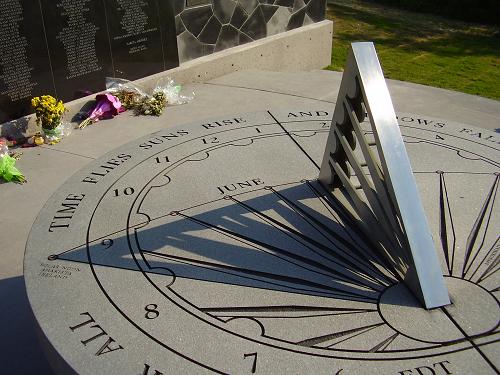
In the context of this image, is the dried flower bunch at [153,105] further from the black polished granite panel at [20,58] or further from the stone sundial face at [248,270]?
the stone sundial face at [248,270]

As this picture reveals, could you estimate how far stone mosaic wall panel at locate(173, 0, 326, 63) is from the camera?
6.92 meters

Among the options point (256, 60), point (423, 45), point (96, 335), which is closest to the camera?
point (96, 335)

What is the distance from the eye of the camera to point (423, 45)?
11.6 meters

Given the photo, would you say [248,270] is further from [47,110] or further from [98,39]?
[98,39]

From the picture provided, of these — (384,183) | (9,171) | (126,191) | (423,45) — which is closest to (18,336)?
(126,191)

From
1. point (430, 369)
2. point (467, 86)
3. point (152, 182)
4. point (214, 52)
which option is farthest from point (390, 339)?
point (467, 86)

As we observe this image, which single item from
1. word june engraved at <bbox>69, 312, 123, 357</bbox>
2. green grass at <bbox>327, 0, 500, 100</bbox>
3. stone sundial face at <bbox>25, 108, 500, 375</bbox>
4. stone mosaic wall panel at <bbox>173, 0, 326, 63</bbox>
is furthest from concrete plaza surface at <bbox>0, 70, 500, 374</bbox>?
green grass at <bbox>327, 0, 500, 100</bbox>

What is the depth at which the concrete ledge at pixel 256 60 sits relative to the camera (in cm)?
576

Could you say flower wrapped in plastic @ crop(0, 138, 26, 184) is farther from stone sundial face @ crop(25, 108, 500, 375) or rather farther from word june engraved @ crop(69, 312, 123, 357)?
word june engraved @ crop(69, 312, 123, 357)

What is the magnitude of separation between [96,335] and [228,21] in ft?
19.3

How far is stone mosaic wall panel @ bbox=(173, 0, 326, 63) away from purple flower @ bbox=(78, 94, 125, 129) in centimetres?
137

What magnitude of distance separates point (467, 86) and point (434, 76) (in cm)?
64

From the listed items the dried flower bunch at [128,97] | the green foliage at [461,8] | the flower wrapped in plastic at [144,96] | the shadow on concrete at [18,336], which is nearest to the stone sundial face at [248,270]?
the shadow on concrete at [18,336]

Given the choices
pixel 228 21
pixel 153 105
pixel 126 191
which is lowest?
pixel 153 105
